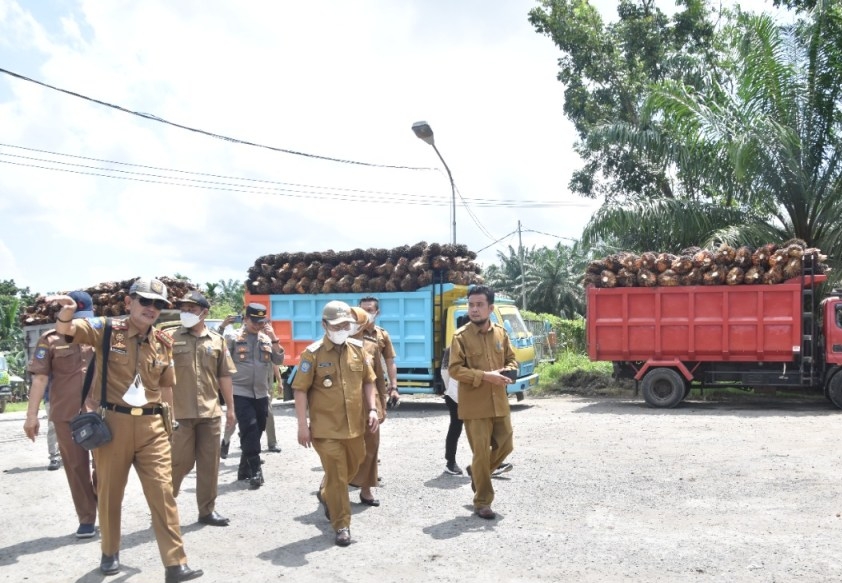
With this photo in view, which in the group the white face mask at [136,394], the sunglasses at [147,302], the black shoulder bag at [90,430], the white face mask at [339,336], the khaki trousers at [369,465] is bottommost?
the khaki trousers at [369,465]

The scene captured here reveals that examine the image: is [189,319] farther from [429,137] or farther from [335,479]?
[429,137]

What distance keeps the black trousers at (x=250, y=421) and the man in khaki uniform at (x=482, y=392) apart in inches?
92.8

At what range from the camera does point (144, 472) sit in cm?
474

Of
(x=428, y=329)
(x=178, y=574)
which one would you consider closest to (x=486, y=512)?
(x=178, y=574)

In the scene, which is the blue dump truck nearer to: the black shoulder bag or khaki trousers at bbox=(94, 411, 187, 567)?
khaki trousers at bbox=(94, 411, 187, 567)

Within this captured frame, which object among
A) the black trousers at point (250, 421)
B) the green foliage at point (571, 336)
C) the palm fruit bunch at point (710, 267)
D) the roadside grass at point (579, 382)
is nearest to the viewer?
the black trousers at point (250, 421)

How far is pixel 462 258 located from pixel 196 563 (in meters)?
9.90

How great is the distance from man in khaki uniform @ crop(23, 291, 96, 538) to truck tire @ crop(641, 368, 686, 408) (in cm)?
1003

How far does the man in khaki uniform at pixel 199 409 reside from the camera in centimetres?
611

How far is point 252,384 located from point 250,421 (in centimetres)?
35

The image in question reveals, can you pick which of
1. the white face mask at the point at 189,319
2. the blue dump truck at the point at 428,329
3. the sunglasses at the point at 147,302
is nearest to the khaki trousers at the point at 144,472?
the sunglasses at the point at 147,302

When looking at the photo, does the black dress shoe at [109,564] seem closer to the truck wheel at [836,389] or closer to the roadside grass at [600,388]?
the roadside grass at [600,388]

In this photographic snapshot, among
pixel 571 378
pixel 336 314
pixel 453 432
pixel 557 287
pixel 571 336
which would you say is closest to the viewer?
pixel 336 314

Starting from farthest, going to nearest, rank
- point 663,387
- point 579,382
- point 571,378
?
point 571,378 → point 579,382 → point 663,387
